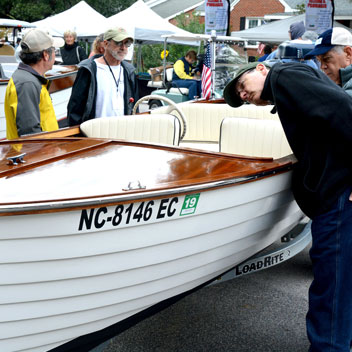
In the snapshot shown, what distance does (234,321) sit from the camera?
3750mm

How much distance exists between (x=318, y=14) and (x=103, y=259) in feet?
33.5

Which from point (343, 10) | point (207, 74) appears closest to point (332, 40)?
point (207, 74)

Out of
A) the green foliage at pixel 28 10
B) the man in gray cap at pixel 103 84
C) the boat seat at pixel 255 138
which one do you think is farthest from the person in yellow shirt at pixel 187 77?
the green foliage at pixel 28 10

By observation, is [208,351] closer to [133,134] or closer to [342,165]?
[342,165]

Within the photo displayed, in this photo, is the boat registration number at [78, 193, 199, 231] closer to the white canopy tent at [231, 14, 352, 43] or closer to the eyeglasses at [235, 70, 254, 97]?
the eyeglasses at [235, 70, 254, 97]

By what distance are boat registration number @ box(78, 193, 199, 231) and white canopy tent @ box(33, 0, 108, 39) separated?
57.5 ft

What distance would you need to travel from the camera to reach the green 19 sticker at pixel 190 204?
8.89 feet

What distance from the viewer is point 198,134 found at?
591cm

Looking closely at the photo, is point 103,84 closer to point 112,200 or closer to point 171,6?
point 112,200

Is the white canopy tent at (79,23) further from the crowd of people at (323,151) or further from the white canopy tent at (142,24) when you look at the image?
the crowd of people at (323,151)

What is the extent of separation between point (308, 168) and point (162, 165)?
32.8 inches

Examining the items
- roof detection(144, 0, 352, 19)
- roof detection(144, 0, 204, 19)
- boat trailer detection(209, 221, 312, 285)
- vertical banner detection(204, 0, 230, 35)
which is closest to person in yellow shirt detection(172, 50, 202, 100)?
vertical banner detection(204, 0, 230, 35)

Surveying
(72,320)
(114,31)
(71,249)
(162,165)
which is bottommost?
(72,320)

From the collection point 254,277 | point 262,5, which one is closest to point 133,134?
point 254,277
